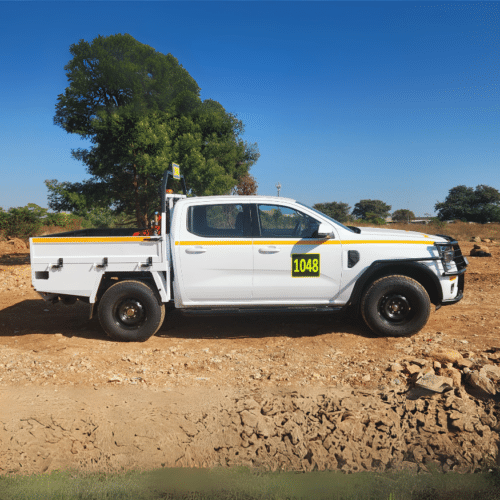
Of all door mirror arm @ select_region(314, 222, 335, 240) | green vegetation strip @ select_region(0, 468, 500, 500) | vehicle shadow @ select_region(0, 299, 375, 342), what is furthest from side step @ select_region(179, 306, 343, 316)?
green vegetation strip @ select_region(0, 468, 500, 500)

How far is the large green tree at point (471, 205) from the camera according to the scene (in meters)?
45.3

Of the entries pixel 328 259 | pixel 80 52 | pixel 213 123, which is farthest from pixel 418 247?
pixel 80 52

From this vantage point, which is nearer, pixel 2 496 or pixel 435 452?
pixel 2 496

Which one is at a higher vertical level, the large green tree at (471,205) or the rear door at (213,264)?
the large green tree at (471,205)

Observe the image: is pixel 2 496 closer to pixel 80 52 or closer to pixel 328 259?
pixel 328 259

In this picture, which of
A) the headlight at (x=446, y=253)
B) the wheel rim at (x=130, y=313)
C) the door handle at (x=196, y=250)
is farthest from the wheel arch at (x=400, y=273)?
the wheel rim at (x=130, y=313)

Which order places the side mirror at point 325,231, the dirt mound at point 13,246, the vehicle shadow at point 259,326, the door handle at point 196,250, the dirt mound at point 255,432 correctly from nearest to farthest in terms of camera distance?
the dirt mound at point 255,432, the side mirror at point 325,231, the door handle at point 196,250, the vehicle shadow at point 259,326, the dirt mound at point 13,246

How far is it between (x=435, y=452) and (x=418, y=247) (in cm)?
293

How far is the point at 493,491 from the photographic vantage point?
2938 millimetres

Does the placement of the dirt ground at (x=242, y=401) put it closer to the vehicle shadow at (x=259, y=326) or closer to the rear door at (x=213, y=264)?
the vehicle shadow at (x=259, y=326)

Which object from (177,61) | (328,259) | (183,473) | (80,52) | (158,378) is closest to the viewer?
(183,473)

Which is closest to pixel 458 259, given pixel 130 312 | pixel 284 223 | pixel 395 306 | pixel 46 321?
pixel 395 306

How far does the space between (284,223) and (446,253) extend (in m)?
2.24

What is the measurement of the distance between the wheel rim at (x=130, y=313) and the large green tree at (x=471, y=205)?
4717cm
